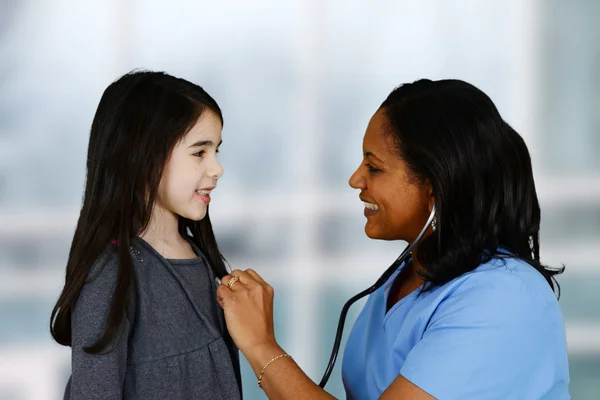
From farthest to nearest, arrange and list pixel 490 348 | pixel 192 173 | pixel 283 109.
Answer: pixel 283 109, pixel 192 173, pixel 490 348

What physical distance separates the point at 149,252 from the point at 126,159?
177 millimetres

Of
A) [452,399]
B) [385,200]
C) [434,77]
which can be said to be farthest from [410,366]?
[434,77]

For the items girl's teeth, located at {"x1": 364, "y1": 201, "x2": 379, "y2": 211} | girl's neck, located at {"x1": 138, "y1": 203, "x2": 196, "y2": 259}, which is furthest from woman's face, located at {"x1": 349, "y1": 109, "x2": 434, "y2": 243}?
girl's neck, located at {"x1": 138, "y1": 203, "x2": 196, "y2": 259}

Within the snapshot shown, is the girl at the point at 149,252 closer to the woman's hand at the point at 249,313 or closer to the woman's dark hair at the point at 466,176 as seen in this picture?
the woman's hand at the point at 249,313

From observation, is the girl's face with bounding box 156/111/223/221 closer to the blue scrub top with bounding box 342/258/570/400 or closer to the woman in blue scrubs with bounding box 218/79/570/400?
the woman in blue scrubs with bounding box 218/79/570/400

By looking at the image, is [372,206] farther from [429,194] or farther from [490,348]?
[490,348]

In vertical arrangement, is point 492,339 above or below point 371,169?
below

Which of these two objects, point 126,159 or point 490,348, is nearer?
point 490,348

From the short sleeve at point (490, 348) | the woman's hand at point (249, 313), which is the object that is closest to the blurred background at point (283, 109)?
the woman's hand at point (249, 313)

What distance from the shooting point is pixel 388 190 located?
4.23 feet

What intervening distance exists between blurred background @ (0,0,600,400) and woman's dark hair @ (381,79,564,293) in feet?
3.22

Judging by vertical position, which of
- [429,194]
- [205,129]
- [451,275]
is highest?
[205,129]

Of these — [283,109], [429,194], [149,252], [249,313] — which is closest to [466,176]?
[429,194]

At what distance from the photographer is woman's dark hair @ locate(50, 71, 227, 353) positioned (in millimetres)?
1347
